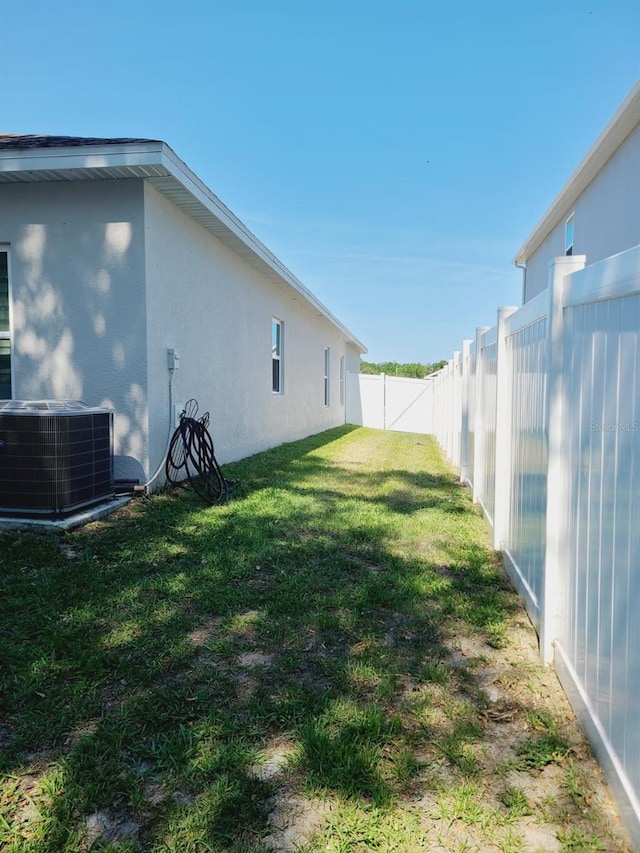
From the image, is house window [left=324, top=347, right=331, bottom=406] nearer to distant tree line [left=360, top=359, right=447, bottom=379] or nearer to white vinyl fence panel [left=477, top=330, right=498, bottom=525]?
white vinyl fence panel [left=477, top=330, right=498, bottom=525]

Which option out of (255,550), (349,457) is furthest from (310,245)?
(255,550)

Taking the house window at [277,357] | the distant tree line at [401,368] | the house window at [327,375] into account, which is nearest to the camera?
the house window at [277,357]

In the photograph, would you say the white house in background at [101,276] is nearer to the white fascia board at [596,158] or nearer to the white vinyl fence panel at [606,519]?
the white vinyl fence panel at [606,519]

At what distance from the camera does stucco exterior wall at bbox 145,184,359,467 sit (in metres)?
5.93

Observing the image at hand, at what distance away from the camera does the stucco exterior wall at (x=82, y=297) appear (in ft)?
18.4

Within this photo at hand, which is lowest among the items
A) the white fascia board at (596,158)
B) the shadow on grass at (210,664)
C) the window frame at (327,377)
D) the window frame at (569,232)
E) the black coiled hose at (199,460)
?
the shadow on grass at (210,664)

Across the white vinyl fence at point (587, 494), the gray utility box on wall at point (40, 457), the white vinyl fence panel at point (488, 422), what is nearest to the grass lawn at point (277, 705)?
the white vinyl fence at point (587, 494)

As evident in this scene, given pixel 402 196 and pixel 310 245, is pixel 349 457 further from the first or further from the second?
pixel 310 245

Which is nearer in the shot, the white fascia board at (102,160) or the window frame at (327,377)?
the white fascia board at (102,160)

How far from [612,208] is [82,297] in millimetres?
6673

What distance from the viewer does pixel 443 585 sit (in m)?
3.47

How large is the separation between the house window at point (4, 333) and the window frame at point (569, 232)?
328 inches

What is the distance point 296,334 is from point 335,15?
5.83 meters

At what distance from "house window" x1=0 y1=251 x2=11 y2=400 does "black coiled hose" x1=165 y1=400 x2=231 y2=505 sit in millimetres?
1734
